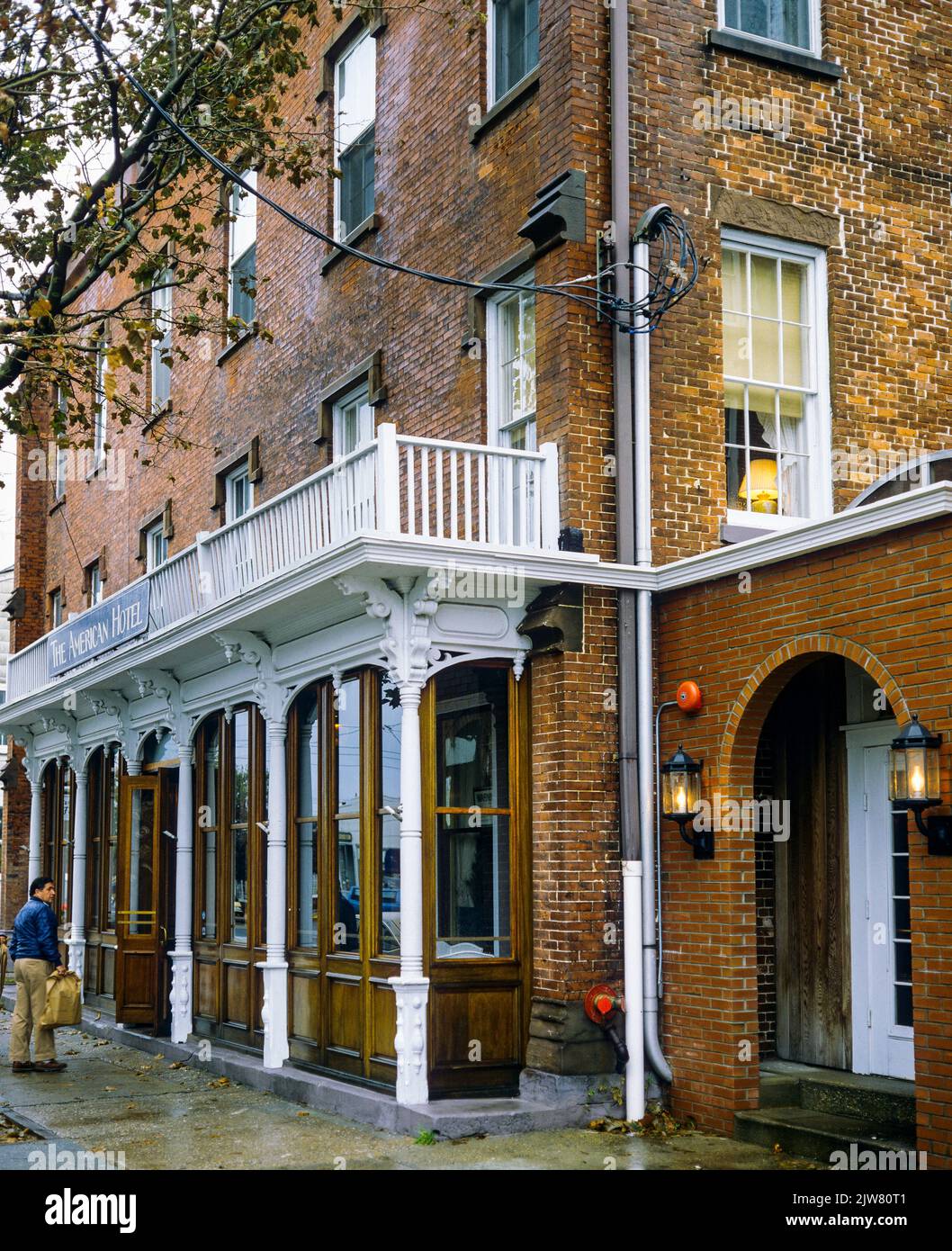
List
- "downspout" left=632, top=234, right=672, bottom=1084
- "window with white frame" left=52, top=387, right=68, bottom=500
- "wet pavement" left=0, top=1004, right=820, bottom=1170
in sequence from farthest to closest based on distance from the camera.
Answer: "window with white frame" left=52, top=387, right=68, bottom=500, "downspout" left=632, top=234, right=672, bottom=1084, "wet pavement" left=0, top=1004, right=820, bottom=1170

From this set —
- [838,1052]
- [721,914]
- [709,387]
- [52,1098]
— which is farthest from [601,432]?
[52,1098]

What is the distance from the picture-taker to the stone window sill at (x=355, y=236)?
47.0 feet

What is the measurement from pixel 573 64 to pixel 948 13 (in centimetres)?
402

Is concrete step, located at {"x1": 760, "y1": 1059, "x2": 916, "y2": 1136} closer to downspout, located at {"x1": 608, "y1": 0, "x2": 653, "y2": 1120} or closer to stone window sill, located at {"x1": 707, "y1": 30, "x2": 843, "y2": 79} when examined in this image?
downspout, located at {"x1": 608, "y1": 0, "x2": 653, "y2": 1120}

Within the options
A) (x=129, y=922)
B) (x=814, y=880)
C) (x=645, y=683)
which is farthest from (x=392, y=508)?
(x=129, y=922)

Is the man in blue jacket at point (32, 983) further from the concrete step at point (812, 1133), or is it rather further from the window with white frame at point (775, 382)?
the window with white frame at point (775, 382)

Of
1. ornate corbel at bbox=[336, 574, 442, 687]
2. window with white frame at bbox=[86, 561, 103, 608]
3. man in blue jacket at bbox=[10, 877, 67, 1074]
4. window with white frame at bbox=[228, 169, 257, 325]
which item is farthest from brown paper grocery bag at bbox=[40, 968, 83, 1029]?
window with white frame at bbox=[86, 561, 103, 608]

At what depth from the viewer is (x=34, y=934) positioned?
554 inches

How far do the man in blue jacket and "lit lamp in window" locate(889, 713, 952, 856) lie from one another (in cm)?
851

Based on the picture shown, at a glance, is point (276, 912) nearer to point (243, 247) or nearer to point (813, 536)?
point (813, 536)

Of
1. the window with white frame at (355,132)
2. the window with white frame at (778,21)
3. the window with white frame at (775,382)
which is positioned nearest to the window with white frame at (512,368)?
the window with white frame at (775,382)

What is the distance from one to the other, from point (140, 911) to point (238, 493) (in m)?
5.14

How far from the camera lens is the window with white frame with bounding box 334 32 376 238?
15023 millimetres
